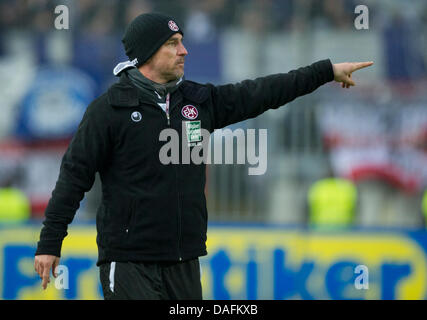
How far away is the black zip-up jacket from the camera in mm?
4746

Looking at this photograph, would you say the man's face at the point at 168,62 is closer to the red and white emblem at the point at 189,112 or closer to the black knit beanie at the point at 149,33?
the black knit beanie at the point at 149,33

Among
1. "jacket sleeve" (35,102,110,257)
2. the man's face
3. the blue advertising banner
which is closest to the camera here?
Answer: "jacket sleeve" (35,102,110,257)

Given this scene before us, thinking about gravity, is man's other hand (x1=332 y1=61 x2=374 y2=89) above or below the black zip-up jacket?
above

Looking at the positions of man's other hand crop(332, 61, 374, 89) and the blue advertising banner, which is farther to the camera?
the blue advertising banner

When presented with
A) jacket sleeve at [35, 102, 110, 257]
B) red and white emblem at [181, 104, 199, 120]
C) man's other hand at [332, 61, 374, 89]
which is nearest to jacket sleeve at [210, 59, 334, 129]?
man's other hand at [332, 61, 374, 89]

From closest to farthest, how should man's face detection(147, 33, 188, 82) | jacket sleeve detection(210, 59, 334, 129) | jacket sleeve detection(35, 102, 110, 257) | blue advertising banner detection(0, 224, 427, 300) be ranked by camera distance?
1. jacket sleeve detection(35, 102, 110, 257)
2. man's face detection(147, 33, 188, 82)
3. jacket sleeve detection(210, 59, 334, 129)
4. blue advertising banner detection(0, 224, 427, 300)

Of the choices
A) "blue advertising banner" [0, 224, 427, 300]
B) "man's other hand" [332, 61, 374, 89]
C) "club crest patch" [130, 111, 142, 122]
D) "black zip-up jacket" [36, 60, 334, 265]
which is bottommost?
"blue advertising banner" [0, 224, 427, 300]

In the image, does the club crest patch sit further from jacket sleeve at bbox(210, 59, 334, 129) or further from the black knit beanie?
jacket sleeve at bbox(210, 59, 334, 129)

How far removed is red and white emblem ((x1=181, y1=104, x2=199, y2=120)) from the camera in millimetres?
4898

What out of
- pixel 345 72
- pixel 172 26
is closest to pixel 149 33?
pixel 172 26

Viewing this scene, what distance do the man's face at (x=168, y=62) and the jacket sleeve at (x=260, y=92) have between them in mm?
275

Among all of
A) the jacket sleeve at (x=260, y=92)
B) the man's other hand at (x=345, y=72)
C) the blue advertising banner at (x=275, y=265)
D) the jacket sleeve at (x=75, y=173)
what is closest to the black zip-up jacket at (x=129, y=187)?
the jacket sleeve at (x=75, y=173)

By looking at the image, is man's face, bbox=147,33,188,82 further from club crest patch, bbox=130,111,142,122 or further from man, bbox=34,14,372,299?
club crest patch, bbox=130,111,142,122

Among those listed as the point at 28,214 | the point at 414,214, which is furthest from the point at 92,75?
the point at 414,214
